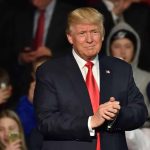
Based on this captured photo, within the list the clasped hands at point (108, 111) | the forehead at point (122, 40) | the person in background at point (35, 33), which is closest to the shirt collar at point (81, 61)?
the clasped hands at point (108, 111)

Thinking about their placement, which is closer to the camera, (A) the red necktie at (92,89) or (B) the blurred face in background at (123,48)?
(A) the red necktie at (92,89)

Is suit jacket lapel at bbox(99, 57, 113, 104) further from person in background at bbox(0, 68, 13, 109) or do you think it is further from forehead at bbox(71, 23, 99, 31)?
person in background at bbox(0, 68, 13, 109)

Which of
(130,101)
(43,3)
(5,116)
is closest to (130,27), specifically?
(43,3)

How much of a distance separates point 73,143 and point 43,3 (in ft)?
8.29

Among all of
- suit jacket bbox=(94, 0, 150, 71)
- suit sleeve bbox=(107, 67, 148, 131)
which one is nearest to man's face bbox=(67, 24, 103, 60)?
suit sleeve bbox=(107, 67, 148, 131)

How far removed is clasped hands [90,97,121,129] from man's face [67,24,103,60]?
320 mm

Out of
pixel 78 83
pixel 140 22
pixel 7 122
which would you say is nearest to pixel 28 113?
pixel 7 122

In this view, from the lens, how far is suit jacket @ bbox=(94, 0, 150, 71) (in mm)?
5289

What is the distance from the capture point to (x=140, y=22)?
17.5ft

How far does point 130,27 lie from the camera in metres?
4.95

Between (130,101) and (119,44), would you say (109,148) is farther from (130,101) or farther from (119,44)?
(119,44)

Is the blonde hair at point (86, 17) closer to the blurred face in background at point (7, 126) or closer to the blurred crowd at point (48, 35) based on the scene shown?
the blurred face in background at point (7, 126)

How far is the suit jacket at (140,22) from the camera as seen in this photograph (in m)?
5.29

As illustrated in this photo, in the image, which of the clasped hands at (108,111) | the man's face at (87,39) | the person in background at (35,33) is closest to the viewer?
the clasped hands at (108,111)
